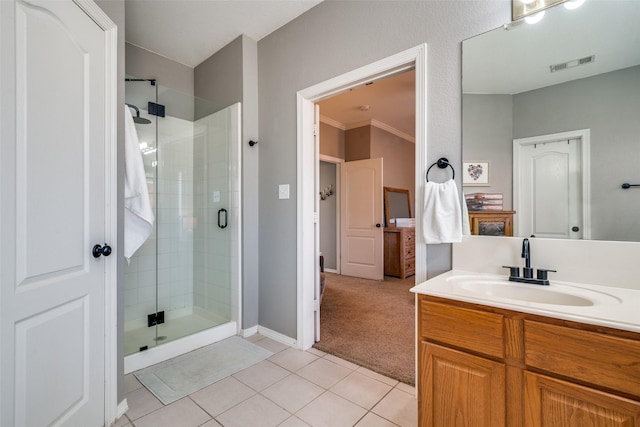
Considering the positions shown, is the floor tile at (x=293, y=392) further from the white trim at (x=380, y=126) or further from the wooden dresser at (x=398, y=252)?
the white trim at (x=380, y=126)

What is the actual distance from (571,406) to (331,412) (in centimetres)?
113

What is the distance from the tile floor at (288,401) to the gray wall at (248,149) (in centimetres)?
71

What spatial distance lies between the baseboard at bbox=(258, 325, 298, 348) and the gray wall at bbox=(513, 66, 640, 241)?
209cm

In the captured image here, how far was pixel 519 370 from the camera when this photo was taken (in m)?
0.96

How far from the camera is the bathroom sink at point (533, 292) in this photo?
1.10 meters

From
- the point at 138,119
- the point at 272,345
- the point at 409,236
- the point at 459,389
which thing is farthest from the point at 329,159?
the point at 459,389

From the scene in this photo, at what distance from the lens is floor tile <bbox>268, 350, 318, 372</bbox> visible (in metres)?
2.06

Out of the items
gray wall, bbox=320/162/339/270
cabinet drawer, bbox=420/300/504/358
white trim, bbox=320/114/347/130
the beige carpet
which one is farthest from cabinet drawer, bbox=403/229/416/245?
cabinet drawer, bbox=420/300/504/358

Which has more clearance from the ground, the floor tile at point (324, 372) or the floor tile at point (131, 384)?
the floor tile at point (131, 384)

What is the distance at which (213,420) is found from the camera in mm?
1506

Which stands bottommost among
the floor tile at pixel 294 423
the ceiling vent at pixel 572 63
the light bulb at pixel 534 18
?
the floor tile at pixel 294 423

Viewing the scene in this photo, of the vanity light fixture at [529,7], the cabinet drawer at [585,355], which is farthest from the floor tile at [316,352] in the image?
the vanity light fixture at [529,7]

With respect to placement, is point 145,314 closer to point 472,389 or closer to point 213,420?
point 213,420

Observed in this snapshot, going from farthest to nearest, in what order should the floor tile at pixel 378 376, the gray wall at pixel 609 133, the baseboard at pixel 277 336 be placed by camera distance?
the baseboard at pixel 277 336 < the floor tile at pixel 378 376 < the gray wall at pixel 609 133
